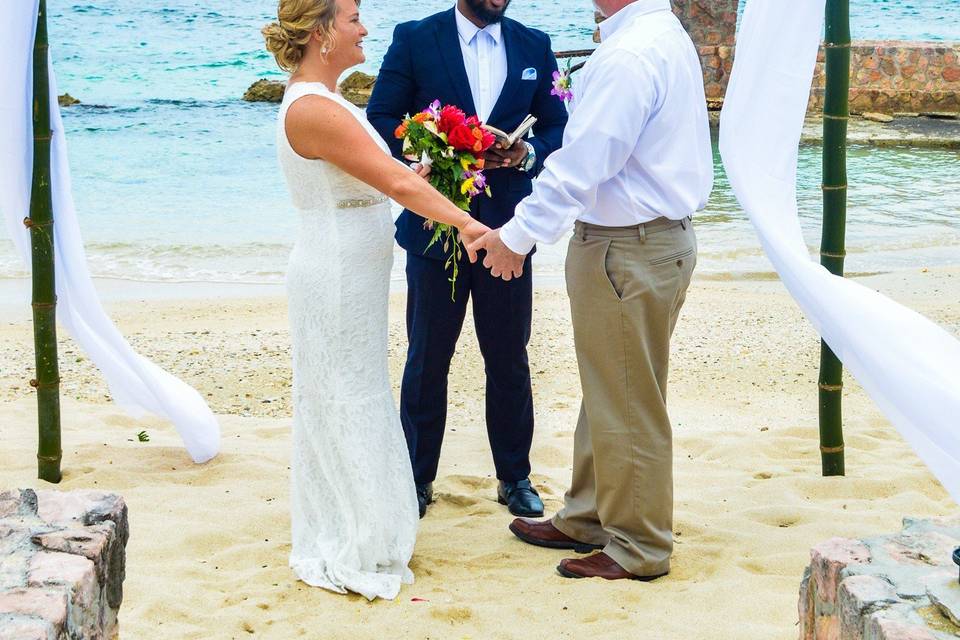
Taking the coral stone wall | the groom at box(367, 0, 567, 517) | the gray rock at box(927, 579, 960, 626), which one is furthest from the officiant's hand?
the coral stone wall

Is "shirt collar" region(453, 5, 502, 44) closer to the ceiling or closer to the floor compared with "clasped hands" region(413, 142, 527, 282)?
closer to the ceiling

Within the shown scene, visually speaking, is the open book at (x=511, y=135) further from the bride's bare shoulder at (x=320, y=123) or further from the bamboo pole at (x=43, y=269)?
the bamboo pole at (x=43, y=269)

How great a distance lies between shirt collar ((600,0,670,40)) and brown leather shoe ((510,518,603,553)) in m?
1.81

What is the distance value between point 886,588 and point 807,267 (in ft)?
3.17

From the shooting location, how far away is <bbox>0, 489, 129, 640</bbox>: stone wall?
7.75 feet

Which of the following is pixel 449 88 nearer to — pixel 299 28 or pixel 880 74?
pixel 299 28

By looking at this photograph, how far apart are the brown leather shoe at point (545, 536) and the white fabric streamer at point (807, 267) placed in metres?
1.32

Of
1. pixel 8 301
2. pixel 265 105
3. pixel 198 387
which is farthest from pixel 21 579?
pixel 265 105

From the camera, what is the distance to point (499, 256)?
361cm

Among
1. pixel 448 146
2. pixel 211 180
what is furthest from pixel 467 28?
pixel 211 180

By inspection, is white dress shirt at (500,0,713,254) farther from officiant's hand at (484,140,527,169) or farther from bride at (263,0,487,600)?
officiant's hand at (484,140,527,169)

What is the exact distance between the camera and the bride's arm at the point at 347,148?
3361mm

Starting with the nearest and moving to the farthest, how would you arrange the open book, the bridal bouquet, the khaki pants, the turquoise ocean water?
the khaki pants, the bridal bouquet, the open book, the turquoise ocean water

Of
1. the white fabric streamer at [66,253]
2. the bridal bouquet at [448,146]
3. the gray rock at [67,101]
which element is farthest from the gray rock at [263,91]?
the bridal bouquet at [448,146]
